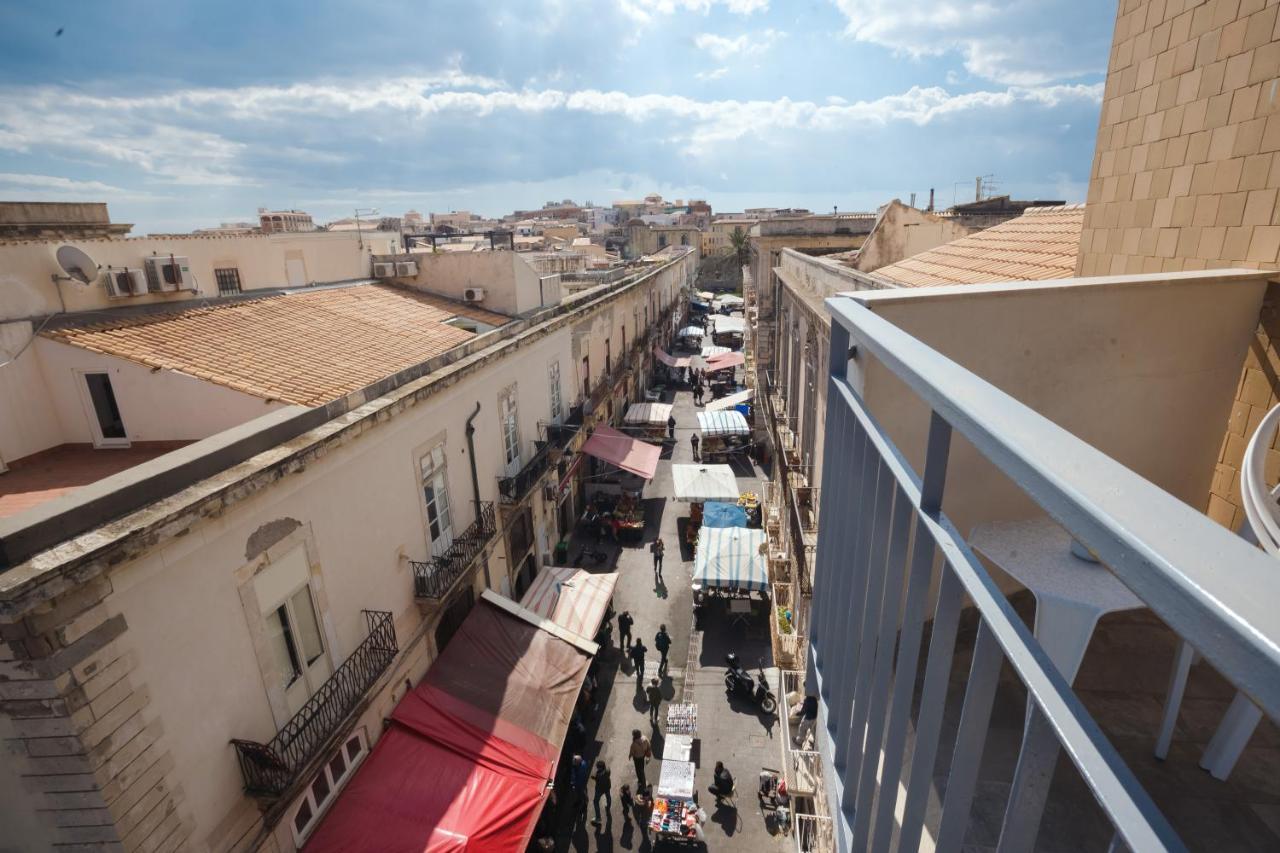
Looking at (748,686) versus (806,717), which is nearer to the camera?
(806,717)

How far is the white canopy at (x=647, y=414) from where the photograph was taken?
86.6 ft

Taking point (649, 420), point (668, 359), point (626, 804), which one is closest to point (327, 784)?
point (626, 804)

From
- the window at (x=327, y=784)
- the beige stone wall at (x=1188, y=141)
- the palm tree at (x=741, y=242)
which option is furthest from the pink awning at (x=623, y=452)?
the palm tree at (x=741, y=242)

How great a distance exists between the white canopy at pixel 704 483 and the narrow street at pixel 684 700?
1.75m

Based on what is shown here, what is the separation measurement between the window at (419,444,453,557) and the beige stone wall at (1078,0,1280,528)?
962 cm

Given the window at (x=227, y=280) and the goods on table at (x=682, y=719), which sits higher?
the window at (x=227, y=280)

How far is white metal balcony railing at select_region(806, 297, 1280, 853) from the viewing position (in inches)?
27.9

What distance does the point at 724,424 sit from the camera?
2414 centimetres

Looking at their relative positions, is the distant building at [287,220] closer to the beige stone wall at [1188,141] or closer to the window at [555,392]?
the window at [555,392]

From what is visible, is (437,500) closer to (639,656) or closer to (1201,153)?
(639,656)

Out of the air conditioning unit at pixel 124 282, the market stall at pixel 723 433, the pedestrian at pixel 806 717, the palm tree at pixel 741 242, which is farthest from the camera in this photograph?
the palm tree at pixel 741 242

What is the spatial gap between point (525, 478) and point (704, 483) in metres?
6.50

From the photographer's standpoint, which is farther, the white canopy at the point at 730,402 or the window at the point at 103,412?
the white canopy at the point at 730,402

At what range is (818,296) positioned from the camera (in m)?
11.6
